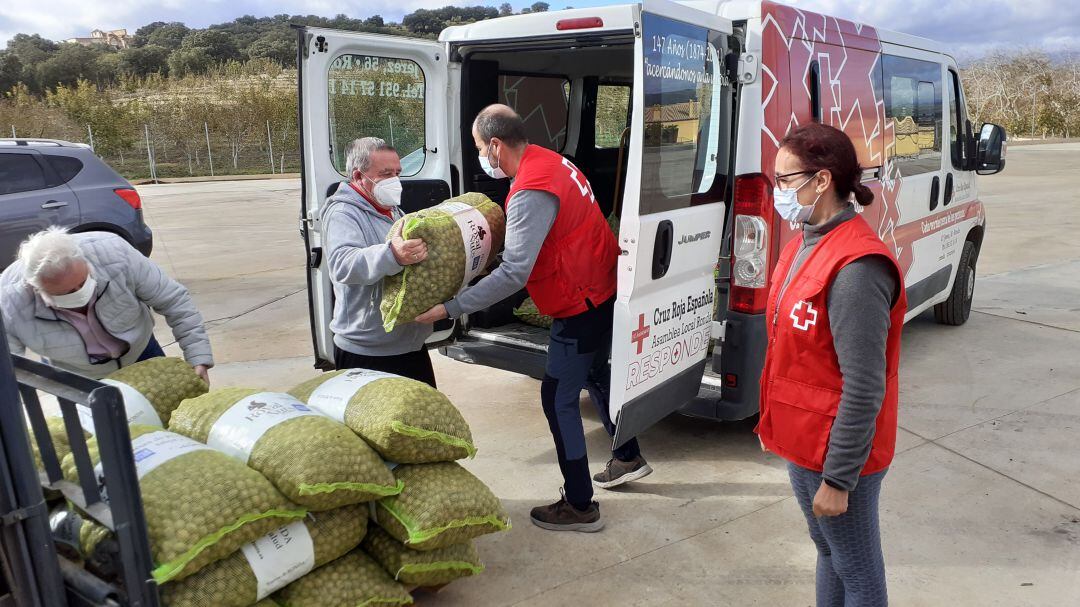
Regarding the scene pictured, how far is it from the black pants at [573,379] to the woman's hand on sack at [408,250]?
2.12 feet

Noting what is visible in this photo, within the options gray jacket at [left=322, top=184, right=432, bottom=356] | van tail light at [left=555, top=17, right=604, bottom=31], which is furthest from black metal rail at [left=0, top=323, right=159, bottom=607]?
van tail light at [left=555, top=17, right=604, bottom=31]

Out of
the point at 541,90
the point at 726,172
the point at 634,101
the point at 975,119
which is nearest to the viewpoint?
the point at 634,101

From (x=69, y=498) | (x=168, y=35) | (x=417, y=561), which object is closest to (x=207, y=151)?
(x=417, y=561)

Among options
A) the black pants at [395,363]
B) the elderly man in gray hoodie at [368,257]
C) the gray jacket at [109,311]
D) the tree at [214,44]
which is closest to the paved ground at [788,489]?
the black pants at [395,363]

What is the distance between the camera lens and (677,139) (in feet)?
11.0

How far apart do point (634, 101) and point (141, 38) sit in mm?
97819

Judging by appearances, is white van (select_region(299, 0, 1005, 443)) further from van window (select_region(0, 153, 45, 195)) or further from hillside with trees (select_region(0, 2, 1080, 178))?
hillside with trees (select_region(0, 2, 1080, 178))

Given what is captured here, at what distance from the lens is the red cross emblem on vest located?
196 cm

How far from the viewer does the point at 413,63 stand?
14.2ft

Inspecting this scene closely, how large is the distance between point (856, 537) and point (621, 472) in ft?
6.04

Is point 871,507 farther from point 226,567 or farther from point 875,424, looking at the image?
point 226,567

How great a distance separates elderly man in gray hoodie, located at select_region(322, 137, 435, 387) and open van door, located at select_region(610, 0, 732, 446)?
33.8 inches

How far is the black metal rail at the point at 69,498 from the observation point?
188 cm

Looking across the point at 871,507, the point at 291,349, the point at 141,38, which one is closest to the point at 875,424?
the point at 871,507
